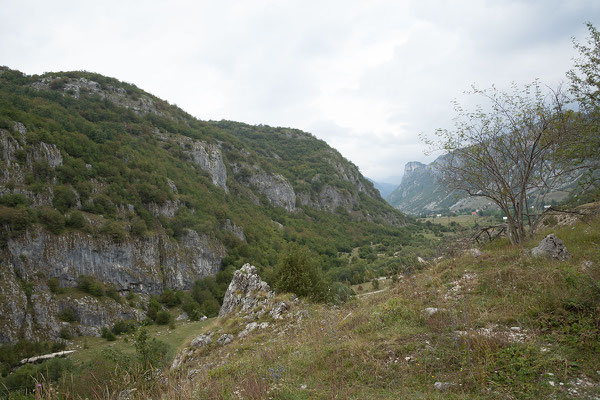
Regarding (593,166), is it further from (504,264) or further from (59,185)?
(59,185)

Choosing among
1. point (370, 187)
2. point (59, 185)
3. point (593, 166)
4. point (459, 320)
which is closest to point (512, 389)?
point (459, 320)

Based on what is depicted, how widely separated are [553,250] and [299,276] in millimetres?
9715

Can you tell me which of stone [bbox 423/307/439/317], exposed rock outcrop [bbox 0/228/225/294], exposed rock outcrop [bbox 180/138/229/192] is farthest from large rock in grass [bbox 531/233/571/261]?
exposed rock outcrop [bbox 180/138/229/192]

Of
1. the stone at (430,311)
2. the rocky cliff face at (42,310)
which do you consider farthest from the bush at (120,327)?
the stone at (430,311)

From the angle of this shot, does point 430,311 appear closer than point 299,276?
Yes

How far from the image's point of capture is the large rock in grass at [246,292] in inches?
498

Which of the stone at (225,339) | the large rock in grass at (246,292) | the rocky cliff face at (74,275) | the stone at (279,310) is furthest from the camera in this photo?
the rocky cliff face at (74,275)

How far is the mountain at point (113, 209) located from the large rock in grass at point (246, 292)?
66.3ft

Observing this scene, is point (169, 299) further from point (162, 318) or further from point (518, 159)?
point (518, 159)

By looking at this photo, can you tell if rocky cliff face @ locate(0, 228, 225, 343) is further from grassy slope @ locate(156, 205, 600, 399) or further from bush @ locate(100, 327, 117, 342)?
grassy slope @ locate(156, 205, 600, 399)

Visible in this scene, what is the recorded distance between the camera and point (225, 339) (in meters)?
9.99

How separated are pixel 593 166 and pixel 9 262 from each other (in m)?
40.5

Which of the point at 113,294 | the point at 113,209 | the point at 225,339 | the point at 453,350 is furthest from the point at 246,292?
the point at 113,209

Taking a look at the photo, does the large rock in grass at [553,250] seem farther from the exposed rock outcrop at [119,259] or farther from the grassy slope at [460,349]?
the exposed rock outcrop at [119,259]
